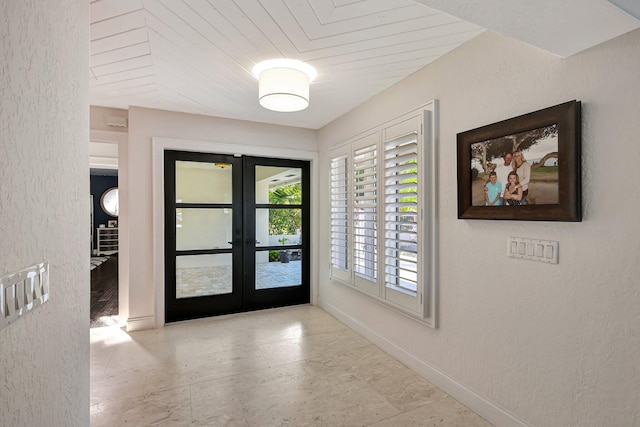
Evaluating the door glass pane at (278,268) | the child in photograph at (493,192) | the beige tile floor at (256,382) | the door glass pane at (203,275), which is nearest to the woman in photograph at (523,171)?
the child in photograph at (493,192)

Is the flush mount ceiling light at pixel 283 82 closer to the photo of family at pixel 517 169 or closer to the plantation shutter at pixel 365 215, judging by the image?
the plantation shutter at pixel 365 215

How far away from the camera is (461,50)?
7.16 feet

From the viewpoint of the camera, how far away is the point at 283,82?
2389 millimetres

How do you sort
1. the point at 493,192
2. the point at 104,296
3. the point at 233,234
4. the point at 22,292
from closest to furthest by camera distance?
the point at 22,292
the point at 493,192
the point at 233,234
the point at 104,296

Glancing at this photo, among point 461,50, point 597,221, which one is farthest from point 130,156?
point 597,221

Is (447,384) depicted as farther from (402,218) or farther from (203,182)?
(203,182)

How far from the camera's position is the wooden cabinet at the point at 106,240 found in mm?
9312

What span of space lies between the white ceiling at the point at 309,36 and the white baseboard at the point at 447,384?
6.58ft

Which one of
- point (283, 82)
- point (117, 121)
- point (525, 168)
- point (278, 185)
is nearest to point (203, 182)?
point (278, 185)

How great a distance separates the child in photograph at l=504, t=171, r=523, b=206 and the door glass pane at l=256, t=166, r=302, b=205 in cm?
286

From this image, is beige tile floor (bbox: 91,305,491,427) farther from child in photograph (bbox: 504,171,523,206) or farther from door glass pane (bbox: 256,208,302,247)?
child in photograph (bbox: 504,171,523,206)

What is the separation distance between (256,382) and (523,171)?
7.47ft

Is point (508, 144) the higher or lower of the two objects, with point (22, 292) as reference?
higher

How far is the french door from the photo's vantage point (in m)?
3.75
